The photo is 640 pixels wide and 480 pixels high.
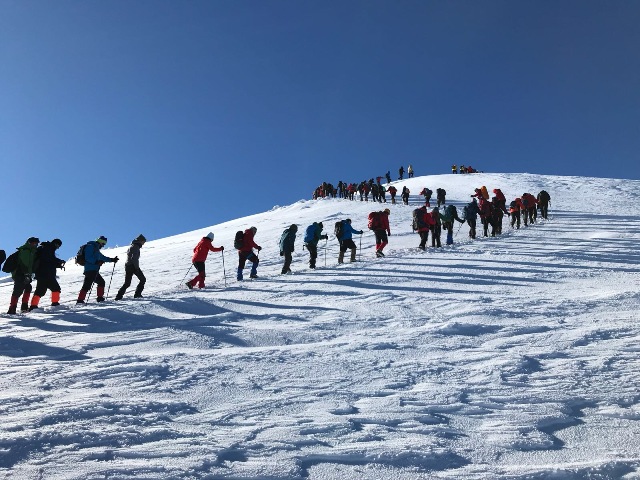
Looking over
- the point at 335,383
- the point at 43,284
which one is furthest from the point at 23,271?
the point at 335,383

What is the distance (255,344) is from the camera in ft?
22.5

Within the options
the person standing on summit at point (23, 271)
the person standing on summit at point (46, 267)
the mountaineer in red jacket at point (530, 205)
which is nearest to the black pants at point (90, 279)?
the person standing on summit at point (46, 267)

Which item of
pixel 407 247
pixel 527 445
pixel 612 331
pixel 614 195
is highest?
pixel 614 195

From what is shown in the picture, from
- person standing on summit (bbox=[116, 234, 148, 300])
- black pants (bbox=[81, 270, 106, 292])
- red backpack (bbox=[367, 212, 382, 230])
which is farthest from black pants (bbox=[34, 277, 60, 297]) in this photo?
red backpack (bbox=[367, 212, 382, 230])

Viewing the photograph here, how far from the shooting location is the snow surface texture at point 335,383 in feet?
12.2

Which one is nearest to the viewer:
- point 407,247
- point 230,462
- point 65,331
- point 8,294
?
point 230,462

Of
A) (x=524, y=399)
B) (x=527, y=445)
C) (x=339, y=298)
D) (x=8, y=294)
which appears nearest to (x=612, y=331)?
(x=524, y=399)

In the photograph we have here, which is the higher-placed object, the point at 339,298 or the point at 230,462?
the point at 339,298

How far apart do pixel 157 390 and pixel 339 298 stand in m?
5.21

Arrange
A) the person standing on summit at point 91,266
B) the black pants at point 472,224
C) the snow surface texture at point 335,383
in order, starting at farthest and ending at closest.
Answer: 1. the black pants at point 472,224
2. the person standing on summit at point 91,266
3. the snow surface texture at point 335,383

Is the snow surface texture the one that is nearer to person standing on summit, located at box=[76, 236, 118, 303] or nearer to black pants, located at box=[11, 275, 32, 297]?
person standing on summit, located at box=[76, 236, 118, 303]

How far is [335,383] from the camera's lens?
525 centimetres

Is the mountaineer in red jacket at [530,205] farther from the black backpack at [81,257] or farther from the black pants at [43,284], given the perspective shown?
the black pants at [43,284]

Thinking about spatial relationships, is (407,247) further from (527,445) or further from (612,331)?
(527,445)
